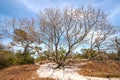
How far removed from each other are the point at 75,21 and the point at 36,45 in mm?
4112

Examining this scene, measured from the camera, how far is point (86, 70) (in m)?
13.8

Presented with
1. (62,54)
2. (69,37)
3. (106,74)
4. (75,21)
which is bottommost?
(106,74)

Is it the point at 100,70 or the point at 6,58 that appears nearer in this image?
the point at 100,70

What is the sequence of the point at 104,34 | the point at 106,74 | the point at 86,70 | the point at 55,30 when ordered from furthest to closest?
the point at 104,34
the point at 55,30
the point at 86,70
the point at 106,74

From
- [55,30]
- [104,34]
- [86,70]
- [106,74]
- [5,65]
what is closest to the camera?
[106,74]

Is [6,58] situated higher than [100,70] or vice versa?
[6,58]

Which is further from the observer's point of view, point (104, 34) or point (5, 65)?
point (5, 65)

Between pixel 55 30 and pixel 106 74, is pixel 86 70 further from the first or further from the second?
pixel 55 30

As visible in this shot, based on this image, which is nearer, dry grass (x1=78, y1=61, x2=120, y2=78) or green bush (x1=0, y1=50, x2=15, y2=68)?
dry grass (x1=78, y1=61, x2=120, y2=78)

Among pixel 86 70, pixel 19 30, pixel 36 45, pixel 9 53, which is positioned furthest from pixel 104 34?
pixel 9 53

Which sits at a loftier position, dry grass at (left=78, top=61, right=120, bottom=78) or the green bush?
the green bush

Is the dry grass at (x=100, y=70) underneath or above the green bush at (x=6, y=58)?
Result: underneath

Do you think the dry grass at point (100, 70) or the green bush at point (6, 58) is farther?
the green bush at point (6, 58)

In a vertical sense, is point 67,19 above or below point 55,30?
above
